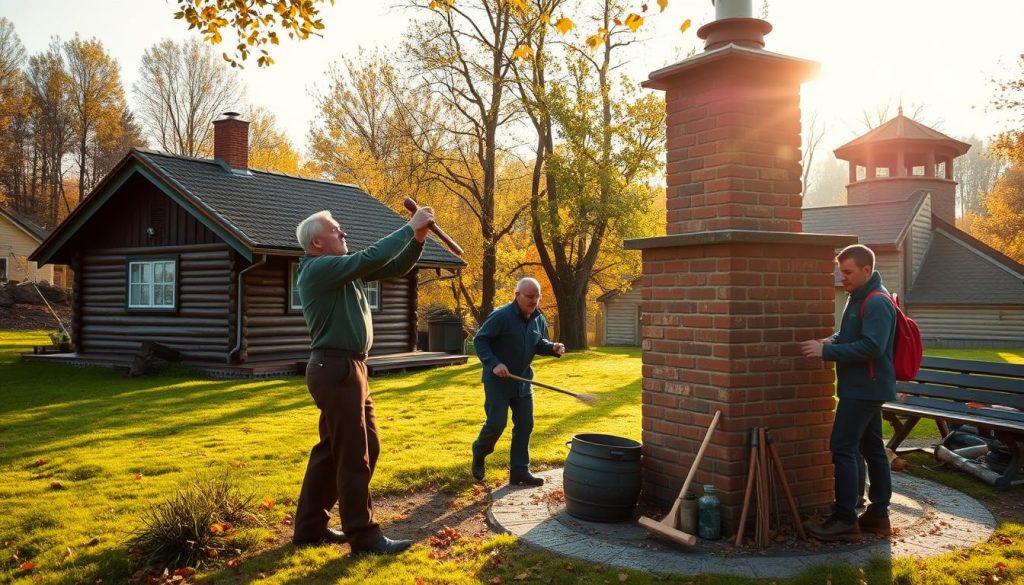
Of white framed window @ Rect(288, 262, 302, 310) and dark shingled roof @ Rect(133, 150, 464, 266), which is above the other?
dark shingled roof @ Rect(133, 150, 464, 266)

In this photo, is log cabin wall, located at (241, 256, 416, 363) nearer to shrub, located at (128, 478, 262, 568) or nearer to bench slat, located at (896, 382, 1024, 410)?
shrub, located at (128, 478, 262, 568)

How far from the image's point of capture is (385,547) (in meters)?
4.81

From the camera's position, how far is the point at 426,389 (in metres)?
13.6

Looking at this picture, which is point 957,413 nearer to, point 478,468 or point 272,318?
point 478,468

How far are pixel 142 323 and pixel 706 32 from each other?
49.8ft

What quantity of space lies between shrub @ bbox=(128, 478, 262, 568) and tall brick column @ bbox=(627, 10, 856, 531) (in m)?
3.08

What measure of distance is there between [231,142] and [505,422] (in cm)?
1449

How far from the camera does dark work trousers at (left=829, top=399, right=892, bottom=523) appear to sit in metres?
4.84

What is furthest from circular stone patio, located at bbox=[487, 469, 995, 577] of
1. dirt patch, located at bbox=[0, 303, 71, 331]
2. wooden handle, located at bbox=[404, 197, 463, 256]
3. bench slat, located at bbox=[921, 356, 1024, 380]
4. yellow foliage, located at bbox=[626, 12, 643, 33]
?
dirt patch, located at bbox=[0, 303, 71, 331]

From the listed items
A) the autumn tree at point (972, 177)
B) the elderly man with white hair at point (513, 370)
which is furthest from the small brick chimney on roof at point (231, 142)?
the autumn tree at point (972, 177)

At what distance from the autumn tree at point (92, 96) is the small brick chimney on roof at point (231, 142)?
28.0m

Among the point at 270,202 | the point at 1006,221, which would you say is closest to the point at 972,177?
the point at 1006,221

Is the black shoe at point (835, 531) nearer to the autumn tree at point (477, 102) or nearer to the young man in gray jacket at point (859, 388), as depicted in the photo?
the young man in gray jacket at point (859, 388)

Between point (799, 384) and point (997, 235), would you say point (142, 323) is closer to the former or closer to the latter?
point (799, 384)
